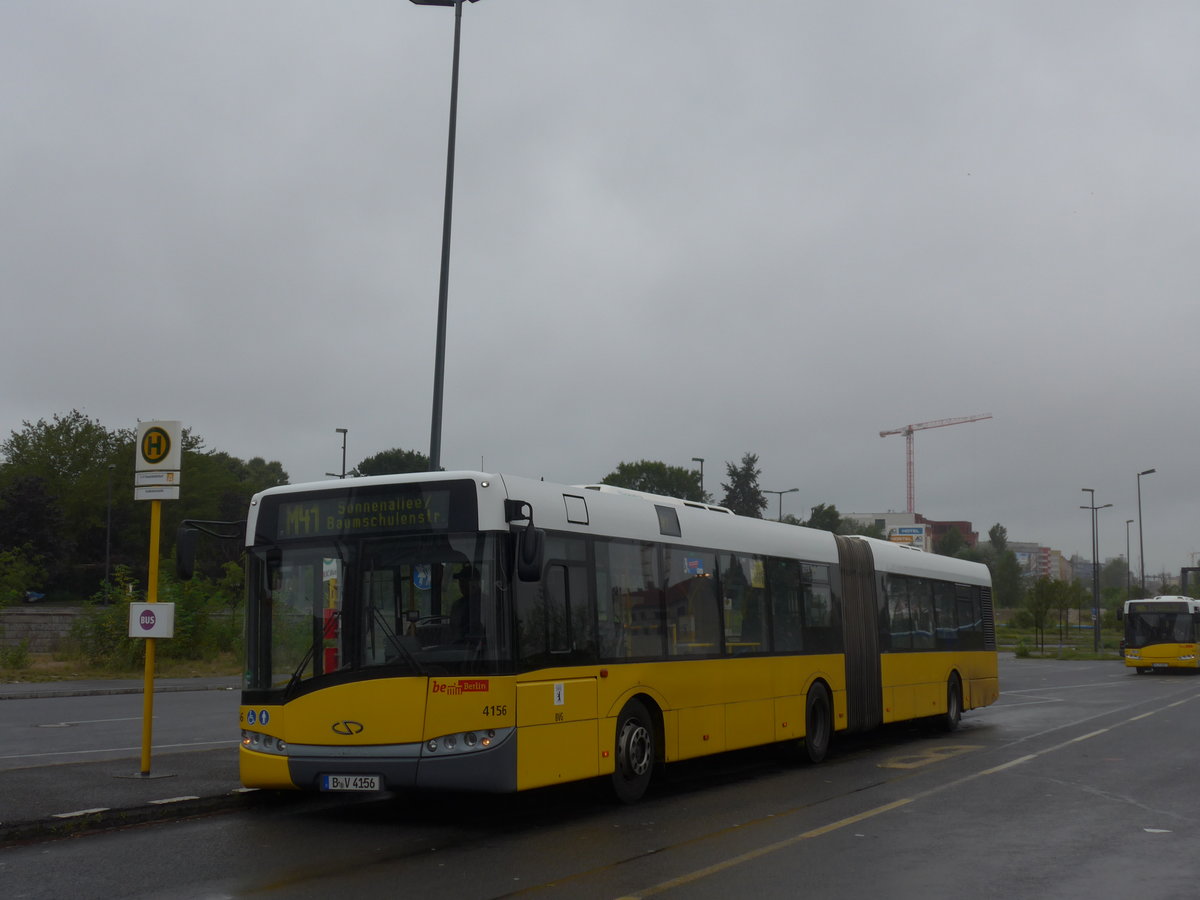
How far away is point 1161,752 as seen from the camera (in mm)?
17125

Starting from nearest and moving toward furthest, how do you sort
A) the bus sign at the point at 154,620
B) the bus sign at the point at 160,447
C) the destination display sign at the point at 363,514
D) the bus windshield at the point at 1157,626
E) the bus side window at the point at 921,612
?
the destination display sign at the point at 363,514, the bus sign at the point at 154,620, the bus sign at the point at 160,447, the bus side window at the point at 921,612, the bus windshield at the point at 1157,626

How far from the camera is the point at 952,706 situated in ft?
69.9

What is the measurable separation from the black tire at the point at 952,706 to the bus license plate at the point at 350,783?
13.3 metres

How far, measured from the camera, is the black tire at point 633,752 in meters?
11.7

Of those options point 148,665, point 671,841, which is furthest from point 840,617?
point 148,665

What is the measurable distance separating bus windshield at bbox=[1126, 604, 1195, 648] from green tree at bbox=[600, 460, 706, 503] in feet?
200

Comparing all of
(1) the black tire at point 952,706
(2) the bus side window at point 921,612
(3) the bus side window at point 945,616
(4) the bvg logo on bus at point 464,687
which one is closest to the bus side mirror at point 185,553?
(4) the bvg logo on bus at point 464,687

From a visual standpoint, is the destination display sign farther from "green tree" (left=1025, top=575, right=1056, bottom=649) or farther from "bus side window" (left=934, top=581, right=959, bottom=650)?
"green tree" (left=1025, top=575, right=1056, bottom=649)

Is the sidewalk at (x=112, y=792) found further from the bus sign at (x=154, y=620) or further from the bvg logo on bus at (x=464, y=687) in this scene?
the bvg logo on bus at (x=464, y=687)

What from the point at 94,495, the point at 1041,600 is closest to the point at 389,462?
the point at 94,495

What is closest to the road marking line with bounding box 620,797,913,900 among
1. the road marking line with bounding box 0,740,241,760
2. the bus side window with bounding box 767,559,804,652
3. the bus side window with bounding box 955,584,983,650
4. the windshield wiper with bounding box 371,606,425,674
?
the windshield wiper with bounding box 371,606,425,674

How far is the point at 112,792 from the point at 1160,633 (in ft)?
146

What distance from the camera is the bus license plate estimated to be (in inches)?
403

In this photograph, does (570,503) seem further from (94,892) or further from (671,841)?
(94,892)
